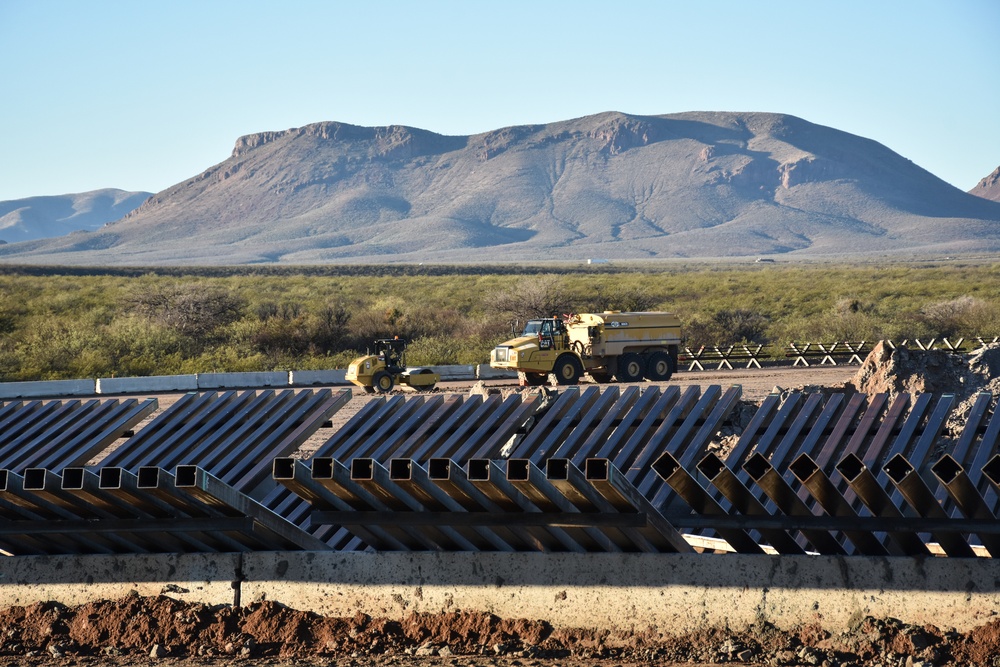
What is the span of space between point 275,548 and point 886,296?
63.7 metres

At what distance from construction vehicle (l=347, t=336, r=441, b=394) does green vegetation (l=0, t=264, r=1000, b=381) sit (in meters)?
8.42

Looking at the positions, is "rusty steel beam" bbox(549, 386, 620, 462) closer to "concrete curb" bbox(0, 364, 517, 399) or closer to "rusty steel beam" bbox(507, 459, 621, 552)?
"rusty steel beam" bbox(507, 459, 621, 552)

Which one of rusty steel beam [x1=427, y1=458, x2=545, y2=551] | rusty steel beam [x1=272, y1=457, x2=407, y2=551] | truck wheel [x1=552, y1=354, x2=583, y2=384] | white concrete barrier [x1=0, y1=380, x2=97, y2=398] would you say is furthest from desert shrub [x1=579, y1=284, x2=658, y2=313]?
rusty steel beam [x1=427, y1=458, x2=545, y2=551]

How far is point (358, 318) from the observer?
165ft

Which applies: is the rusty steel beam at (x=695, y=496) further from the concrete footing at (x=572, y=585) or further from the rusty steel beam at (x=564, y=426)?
the rusty steel beam at (x=564, y=426)

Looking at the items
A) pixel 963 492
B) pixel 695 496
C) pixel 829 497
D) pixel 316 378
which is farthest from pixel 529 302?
pixel 963 492

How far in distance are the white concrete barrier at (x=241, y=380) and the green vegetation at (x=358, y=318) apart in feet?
13.8

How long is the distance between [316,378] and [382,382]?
196 inches

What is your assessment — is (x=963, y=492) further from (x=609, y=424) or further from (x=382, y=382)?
(x=382, y=382)

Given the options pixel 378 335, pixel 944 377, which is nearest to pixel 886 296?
pixel 378 335

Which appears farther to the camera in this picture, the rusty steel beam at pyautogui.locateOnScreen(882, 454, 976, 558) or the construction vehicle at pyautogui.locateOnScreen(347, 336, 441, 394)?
the construction vehicle at pyautogui.locateOnScreen(347, 336, 441, 394)

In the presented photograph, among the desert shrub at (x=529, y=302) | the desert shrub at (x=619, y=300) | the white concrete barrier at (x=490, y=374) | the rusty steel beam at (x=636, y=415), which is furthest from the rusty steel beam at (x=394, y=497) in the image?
the desert shrub at (x=619, y=300)

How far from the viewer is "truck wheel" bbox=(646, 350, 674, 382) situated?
3238cm

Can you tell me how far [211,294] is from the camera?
5497cm
